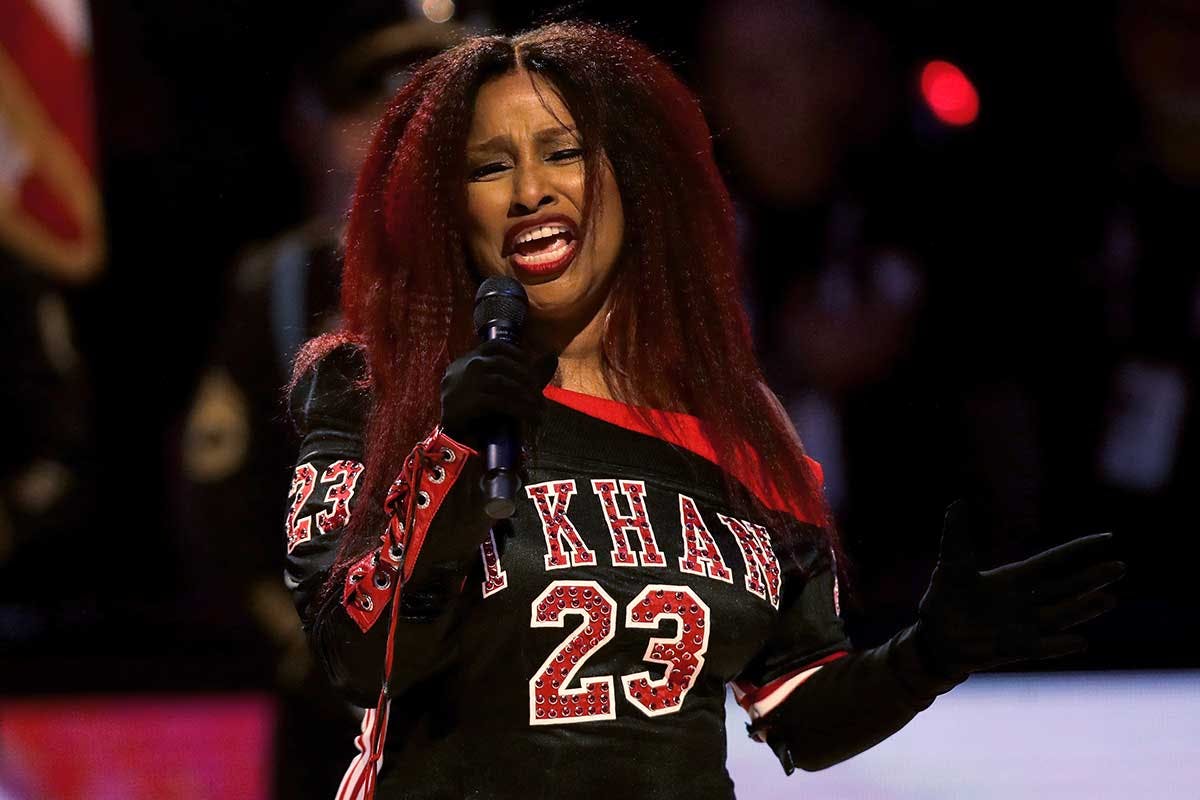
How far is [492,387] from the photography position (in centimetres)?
97

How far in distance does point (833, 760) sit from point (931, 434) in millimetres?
1231

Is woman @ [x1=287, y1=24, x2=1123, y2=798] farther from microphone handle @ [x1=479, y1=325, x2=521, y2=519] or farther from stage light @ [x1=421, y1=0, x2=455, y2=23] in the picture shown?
stage light @ [x1=421, y1=0, x2=455, y2=23]

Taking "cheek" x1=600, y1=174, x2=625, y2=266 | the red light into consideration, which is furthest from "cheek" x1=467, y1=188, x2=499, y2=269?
the red light

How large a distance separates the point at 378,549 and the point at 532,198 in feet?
1.21

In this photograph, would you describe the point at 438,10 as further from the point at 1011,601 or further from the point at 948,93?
the point at 1011,601

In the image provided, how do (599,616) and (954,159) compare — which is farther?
(954,159)

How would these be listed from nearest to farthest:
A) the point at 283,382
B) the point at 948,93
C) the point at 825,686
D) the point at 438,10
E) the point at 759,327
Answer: the point at 825,686
the point at 283,382
the point at 438,10
the point at 759,327
the point at 948,93

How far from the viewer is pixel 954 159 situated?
264cm

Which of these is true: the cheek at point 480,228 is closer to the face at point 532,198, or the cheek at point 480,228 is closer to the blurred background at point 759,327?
the face at point 532,198

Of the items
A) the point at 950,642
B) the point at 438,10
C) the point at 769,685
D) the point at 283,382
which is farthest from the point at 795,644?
the point at 438,10

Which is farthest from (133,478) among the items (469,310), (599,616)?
(599,616)

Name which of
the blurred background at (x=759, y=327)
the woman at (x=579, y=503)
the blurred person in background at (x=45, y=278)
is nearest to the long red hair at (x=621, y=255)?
the woman at (x=579, y=503)

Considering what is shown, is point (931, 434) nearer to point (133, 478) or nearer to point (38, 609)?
point (133, 478)

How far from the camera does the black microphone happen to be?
2.99 ft
